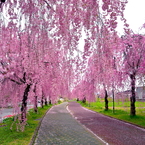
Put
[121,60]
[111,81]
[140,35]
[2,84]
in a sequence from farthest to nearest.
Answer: [111,81] → [121,60] → [140,35] → [2,84]

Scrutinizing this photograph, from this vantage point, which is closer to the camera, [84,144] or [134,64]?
[84,144]

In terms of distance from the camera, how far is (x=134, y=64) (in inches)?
618

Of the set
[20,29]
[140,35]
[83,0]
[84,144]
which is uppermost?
[140,35]

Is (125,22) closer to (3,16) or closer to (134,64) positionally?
(3,16)

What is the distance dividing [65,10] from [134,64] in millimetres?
13359

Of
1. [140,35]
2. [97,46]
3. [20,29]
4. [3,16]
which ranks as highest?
[140,35]

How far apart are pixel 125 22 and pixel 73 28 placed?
1.14 m

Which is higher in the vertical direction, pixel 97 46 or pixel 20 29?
pixel 20 29

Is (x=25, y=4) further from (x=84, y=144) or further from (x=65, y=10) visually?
(x=84, y=144)

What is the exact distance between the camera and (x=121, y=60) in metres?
16.6

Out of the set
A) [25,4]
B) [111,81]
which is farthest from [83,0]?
[111,81]

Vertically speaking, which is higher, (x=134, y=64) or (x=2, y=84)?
(x=134, y=64)

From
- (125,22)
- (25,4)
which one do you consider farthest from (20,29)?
(125,22)

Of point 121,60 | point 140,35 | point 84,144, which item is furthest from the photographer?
point 121,60
